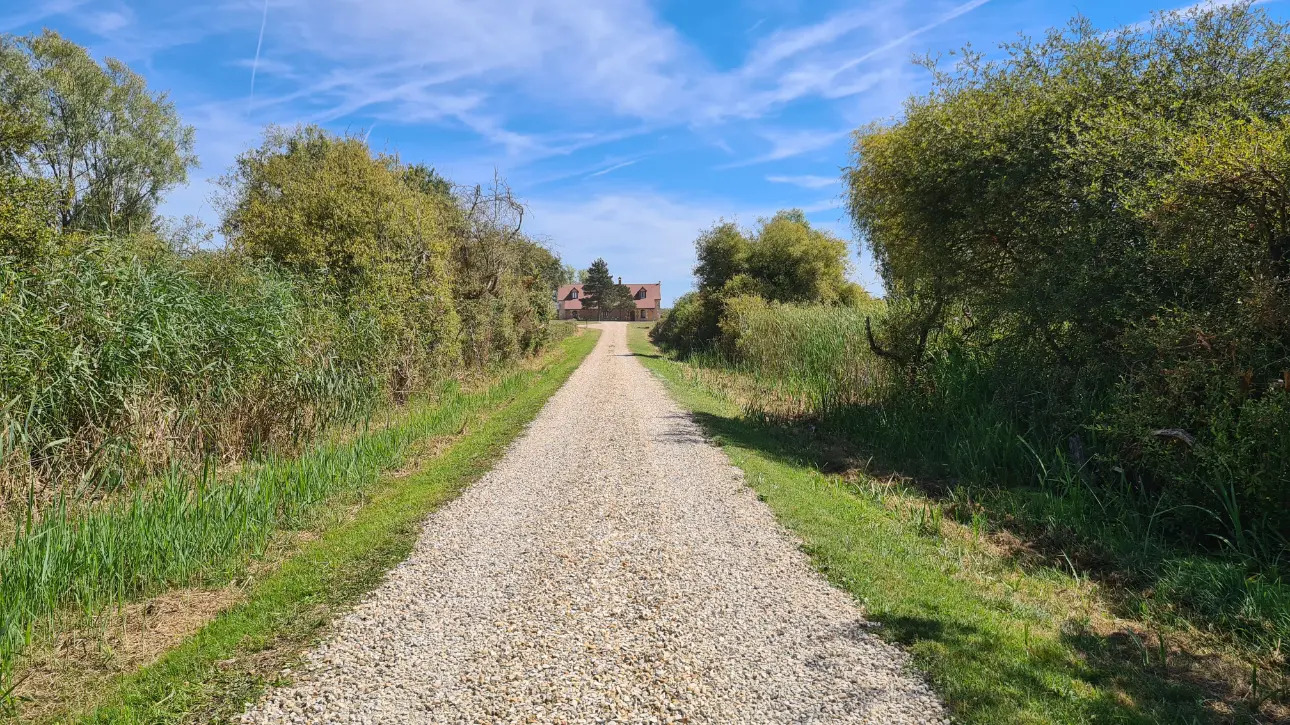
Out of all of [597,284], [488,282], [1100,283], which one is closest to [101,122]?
[488,282]

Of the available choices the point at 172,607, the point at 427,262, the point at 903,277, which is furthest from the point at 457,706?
the point at 427,262

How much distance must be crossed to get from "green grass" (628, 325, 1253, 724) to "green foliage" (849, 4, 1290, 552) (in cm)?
187

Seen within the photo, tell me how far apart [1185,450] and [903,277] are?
6457 millimetres

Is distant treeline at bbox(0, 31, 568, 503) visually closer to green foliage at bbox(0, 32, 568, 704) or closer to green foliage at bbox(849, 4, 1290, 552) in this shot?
green foliage at bbox(0, 32, 568, 704)

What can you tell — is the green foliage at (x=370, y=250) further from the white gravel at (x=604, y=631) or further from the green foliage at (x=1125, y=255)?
the green foliage at (x=1125, y=255)

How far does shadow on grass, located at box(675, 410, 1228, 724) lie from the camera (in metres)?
3.30

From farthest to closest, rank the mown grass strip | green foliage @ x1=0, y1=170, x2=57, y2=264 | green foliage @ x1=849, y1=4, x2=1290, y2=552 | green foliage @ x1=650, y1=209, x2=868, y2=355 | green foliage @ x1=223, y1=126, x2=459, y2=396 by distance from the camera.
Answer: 1. green foliage @ x1=650, y1=209, x2=868, y2=355
2. green foliage @ x1=223, y1=126, x2=459, y2=396
3. green foliage @ x1=0, y1=170, x2=57, y2=264
4. green foliage @ x1=849, y1=4, x2=1290, y2=552
5. the mown grass strip

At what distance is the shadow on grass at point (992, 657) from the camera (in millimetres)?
3301

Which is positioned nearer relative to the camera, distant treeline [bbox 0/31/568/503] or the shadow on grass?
the shadow on grass

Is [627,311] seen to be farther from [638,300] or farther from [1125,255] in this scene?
[1125,255]

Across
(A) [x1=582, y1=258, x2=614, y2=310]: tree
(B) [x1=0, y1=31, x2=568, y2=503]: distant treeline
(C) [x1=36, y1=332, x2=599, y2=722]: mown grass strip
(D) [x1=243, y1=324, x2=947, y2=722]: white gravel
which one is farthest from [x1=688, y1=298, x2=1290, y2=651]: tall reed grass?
(A) [x1=582, y1=258, x2=614, y2=310]: tree

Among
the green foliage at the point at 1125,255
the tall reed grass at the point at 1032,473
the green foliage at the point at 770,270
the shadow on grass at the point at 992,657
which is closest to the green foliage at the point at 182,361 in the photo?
the shadow on grass at the point at 992,657

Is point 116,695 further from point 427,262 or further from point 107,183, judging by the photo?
point 107,183

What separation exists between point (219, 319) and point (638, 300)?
293 feet
